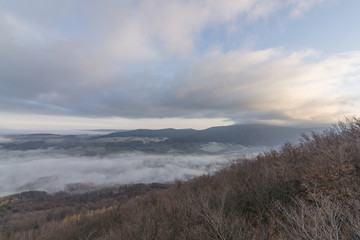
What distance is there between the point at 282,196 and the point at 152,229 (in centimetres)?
1371

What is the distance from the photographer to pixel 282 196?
16.5m

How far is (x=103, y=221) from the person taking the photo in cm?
3684

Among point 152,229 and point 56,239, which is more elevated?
point 152,229

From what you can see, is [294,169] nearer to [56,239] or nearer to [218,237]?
[218,237]

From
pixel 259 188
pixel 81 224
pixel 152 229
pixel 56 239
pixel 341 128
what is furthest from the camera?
pixel 81 224

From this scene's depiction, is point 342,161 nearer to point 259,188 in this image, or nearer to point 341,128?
point 259,188

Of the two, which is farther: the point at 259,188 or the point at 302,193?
the point at 259,188

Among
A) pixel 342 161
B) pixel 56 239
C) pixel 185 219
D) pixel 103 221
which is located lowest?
pixel 103 221

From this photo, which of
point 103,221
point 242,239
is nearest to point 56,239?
point 103,221

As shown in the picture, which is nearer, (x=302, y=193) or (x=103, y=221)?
(x=302, y=193)

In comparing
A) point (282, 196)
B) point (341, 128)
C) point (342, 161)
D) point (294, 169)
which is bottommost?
point (282, 196)

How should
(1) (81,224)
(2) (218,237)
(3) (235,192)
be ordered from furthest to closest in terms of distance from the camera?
(1) (81,224)
(3) (235,192)
(2) (218,237)

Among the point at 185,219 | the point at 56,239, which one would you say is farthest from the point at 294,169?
the point at 56,239

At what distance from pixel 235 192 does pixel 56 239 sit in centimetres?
3208
